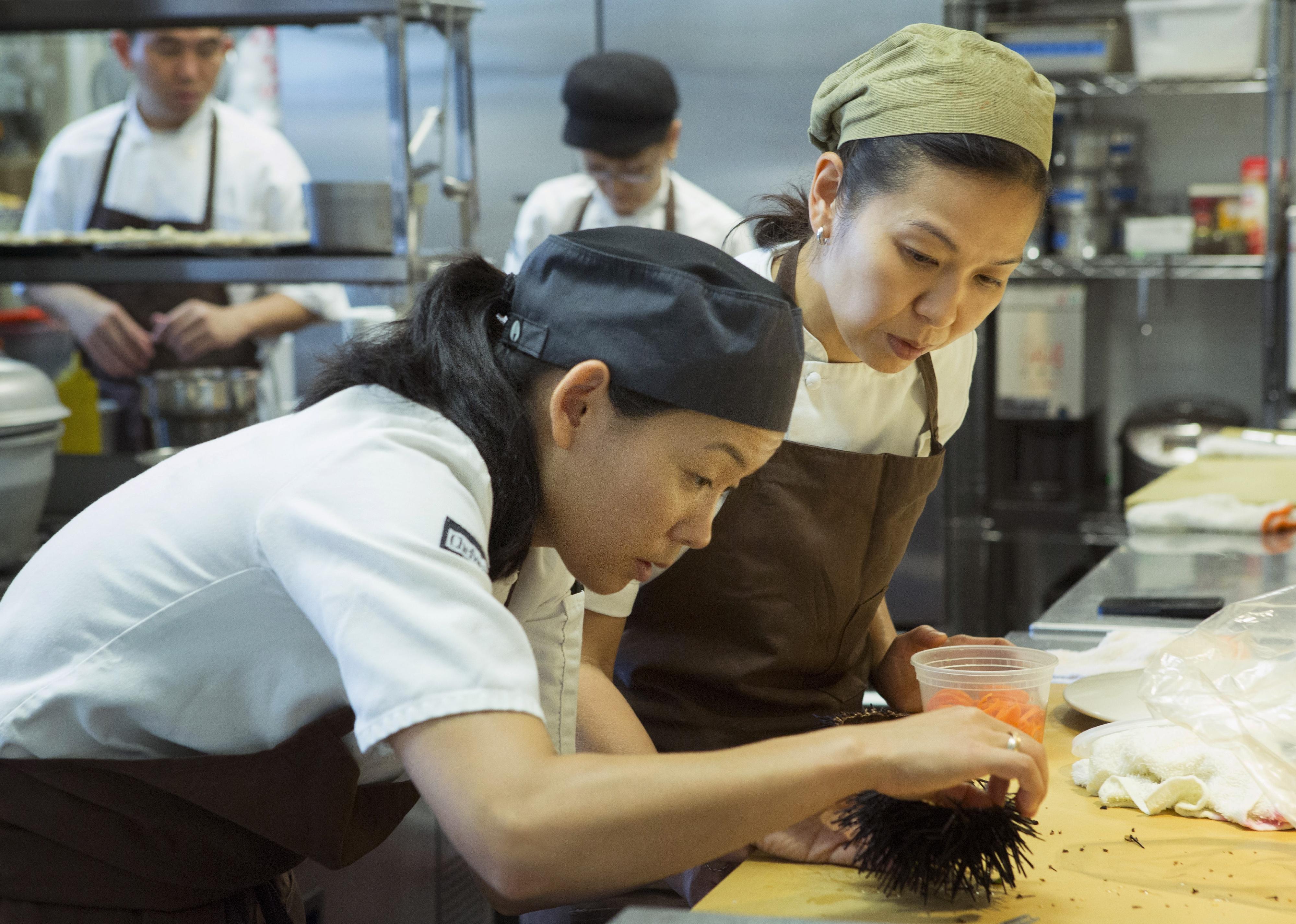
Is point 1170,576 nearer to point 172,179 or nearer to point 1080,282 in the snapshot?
point 1080,282

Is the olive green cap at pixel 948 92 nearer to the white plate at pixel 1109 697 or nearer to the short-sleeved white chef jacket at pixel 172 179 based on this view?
the white plate at pixel 1109 697

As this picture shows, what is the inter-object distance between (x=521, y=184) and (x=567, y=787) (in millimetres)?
3620

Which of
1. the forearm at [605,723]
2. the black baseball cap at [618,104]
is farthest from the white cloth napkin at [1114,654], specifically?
the black baseball cap at [618,104]

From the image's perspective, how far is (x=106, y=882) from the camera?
0.97 metres

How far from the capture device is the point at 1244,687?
110 centimetres

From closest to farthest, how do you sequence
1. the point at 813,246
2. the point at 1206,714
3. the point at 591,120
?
the point at 1206,714, the point at 813,246, the point at 591,120

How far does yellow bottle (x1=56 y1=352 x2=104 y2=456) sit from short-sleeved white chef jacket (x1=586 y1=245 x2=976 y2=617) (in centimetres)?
205

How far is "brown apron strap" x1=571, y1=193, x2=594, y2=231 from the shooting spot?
360 cm

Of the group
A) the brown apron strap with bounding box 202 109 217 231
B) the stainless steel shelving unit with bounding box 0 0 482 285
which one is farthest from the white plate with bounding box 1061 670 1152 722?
the brown apron strap with bounding box 202 109 217 231

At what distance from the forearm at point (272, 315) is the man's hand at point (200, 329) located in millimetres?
24

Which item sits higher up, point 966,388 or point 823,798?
point 966,388

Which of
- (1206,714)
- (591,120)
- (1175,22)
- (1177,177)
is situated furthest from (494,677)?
(1177,177)

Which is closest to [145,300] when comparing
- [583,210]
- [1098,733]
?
[583,210]

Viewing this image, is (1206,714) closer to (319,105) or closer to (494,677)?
(494,677)
